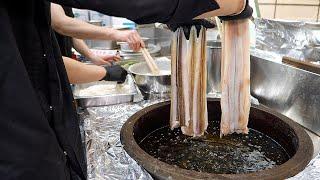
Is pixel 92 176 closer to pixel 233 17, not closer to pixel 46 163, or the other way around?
pixel 46 163

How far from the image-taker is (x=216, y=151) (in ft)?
3.51

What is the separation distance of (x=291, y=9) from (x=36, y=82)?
7.80ft

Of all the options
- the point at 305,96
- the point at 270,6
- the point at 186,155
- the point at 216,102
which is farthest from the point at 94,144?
the point at 270,6

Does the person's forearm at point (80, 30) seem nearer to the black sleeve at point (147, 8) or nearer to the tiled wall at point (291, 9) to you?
the black sleeve at point (147, 8)

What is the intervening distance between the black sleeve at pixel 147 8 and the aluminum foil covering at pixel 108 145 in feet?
1.55

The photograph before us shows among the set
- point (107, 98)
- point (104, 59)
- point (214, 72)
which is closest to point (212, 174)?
point (107, 98)

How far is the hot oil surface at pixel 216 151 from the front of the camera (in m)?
0.97

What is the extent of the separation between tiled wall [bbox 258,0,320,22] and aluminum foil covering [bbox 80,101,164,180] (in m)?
→ 1.67

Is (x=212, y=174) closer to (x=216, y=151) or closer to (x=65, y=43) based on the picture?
(x=216, y=151)

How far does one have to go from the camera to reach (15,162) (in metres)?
0.60

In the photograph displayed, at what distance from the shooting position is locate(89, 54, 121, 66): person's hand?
6.05ft

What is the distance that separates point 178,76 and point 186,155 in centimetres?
28

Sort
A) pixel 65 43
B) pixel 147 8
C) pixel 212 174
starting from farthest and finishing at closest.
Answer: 1. pixel 65 43
2. pixel 212 174
3. pixel 147 8

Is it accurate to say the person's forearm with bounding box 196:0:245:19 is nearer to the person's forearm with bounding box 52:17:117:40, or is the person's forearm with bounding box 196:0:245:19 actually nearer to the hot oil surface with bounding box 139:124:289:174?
the hot oil surface with bounding box 139:124:289:174
